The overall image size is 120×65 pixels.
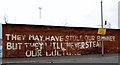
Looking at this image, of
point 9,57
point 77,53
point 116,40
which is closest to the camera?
point 9,57

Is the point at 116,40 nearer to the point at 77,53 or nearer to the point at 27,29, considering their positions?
the point at 77,53

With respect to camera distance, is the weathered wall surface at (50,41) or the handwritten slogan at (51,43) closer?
the weathered wall surface at (50,41)

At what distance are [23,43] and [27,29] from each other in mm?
1660

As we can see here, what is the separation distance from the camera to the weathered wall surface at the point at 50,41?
37.2 metres

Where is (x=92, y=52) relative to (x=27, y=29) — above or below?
below

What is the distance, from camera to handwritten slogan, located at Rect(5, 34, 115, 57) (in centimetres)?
3756

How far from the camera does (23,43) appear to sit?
38.0m

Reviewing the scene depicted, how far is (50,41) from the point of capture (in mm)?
40281

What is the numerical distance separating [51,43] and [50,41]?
0.27 m

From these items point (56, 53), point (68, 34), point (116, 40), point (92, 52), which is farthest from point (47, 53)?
point (116, 40)

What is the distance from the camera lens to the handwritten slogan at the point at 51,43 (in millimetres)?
37562

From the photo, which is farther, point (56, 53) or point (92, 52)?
point (92, 52)

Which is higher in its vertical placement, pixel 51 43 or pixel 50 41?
pixel 50 41

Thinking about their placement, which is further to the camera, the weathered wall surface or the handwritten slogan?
the handwritten slogan
